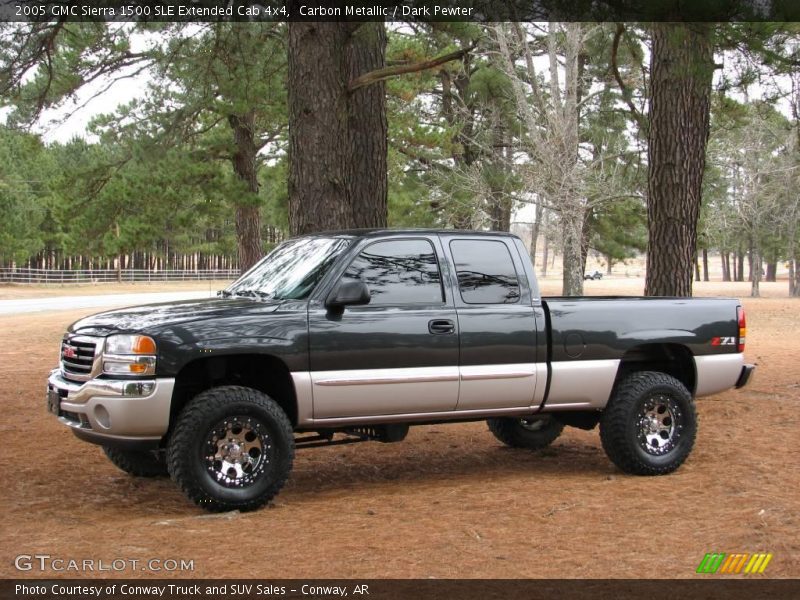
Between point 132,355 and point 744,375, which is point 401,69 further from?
point 132,355

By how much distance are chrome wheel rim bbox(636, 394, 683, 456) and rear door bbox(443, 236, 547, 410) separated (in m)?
0.99

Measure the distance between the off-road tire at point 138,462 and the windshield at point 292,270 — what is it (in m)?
1.40

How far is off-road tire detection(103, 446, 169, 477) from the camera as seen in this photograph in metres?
7.58

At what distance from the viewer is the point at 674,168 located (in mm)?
12555

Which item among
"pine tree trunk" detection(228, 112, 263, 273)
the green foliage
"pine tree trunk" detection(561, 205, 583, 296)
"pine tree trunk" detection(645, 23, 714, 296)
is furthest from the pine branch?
the green foliage

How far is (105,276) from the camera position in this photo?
66625 millimetres

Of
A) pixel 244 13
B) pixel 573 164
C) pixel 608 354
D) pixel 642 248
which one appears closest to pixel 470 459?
pixel 608 354

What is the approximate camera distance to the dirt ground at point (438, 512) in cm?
536

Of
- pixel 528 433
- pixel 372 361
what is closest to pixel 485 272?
pixel 372 361

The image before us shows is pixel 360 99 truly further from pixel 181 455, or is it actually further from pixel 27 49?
pixel 181 455

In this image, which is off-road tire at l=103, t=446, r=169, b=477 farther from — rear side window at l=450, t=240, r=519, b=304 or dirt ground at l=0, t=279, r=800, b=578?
rear side window at l=450, t=240, r=519, b=304

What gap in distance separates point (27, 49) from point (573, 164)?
19390 millimetres

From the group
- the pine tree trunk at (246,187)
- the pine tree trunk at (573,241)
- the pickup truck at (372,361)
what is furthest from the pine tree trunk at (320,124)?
the pine tree trunk at (573,241)

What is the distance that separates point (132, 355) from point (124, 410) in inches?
14.0
